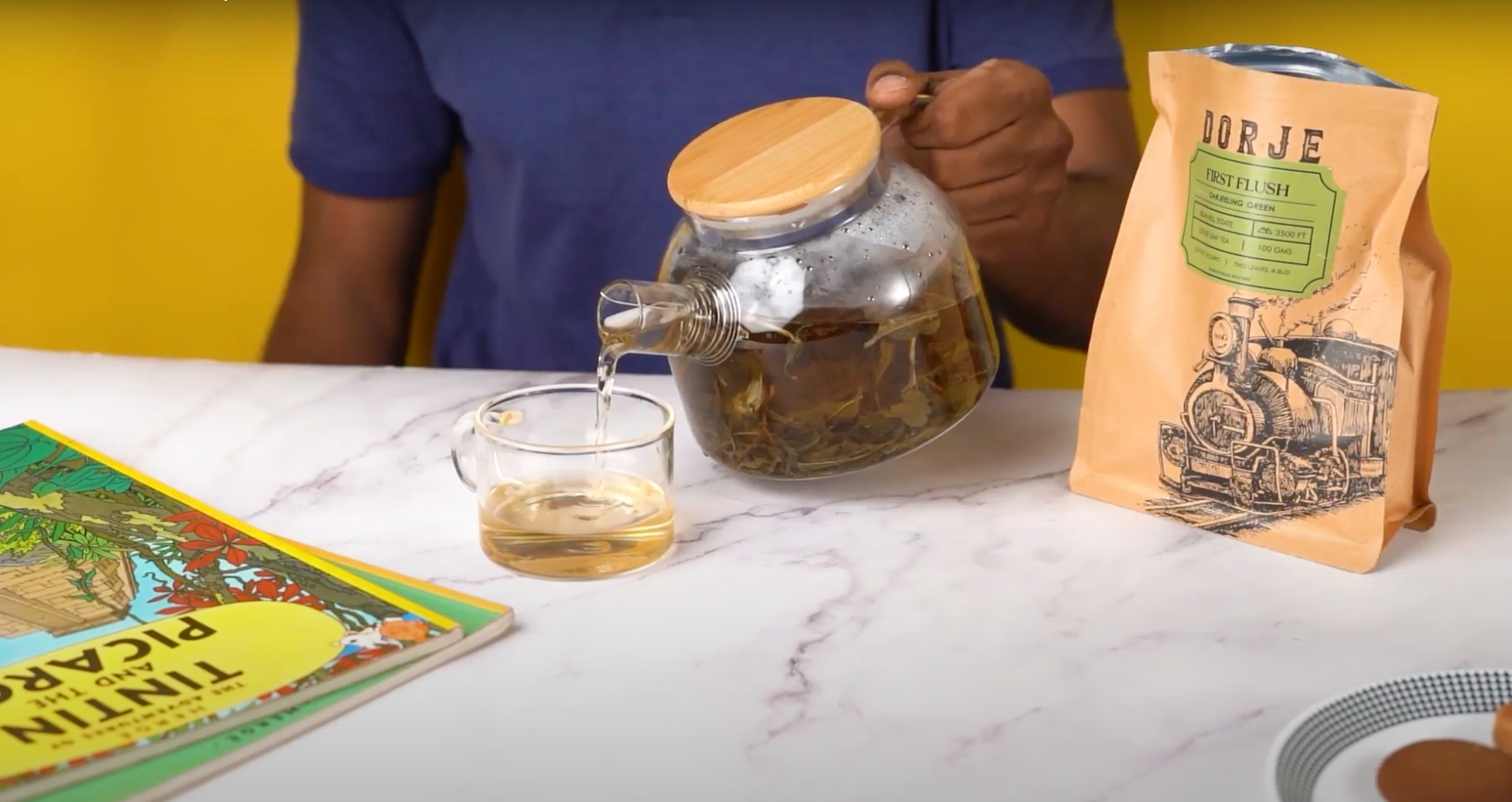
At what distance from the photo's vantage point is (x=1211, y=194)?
2.24 ft

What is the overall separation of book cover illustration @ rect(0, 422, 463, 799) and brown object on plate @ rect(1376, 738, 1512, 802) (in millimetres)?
373

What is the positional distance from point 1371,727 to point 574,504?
36 cm

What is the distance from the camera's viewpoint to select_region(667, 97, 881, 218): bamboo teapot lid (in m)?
0.69

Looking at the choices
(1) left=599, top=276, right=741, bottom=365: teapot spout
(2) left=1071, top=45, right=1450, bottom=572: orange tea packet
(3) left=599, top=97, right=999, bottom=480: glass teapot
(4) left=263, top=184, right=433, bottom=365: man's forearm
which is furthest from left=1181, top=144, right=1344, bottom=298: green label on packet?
(4) left=263, top=184, right=433, bottom=365: man's forearm

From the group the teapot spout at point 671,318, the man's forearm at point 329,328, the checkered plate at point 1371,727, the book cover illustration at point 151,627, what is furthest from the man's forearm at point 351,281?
the checkered plate at point 1371,727

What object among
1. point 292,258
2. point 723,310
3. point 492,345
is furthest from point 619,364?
point 723,310

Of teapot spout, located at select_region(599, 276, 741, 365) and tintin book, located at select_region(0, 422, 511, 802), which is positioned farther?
teapot spout, located at select_region(599, 276, 741, 365)

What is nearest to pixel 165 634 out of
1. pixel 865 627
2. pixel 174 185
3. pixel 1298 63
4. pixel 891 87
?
pixel 865 627

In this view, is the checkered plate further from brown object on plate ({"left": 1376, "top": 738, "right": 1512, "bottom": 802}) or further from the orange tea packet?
the orange tea packet

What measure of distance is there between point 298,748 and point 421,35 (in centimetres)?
84

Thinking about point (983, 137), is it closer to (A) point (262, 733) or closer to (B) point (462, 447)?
(B) point (462, 447)

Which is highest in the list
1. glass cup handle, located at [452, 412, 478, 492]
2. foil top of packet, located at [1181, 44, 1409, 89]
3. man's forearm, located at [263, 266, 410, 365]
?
foil top of packet, located at [1181, 44, 1409, 89]

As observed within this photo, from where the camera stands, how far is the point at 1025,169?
907 millimetres

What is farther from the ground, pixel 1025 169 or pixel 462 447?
pixel 1025 169
